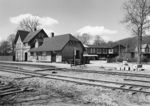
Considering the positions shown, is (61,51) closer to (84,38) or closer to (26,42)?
(26,42)

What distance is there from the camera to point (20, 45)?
4956 cm

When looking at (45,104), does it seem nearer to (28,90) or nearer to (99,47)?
(28,90)

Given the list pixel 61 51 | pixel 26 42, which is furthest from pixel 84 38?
pixel 61 51

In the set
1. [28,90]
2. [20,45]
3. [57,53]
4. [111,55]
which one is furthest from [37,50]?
[111,55]

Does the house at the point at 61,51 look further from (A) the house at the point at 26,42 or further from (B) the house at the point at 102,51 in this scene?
(B) the house at the point at 102,51

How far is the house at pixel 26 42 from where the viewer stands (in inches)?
1759

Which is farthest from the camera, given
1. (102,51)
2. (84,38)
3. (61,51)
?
(84,38)

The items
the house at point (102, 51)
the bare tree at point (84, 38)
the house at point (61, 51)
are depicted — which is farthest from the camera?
the bare tree at point (84, 38)

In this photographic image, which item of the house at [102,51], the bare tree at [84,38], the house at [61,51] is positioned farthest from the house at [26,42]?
the bare tree at [84,38]

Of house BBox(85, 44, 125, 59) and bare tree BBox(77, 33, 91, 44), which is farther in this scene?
bare tree BBox(77, 33, 91, 44)

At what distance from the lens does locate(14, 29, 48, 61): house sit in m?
44.7

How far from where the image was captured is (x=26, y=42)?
1794 inches

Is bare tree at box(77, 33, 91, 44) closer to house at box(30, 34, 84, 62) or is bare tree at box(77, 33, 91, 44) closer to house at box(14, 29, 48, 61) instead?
house at box(14, 29, 48, 61)

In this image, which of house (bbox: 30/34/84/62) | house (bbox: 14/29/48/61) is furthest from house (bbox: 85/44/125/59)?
house (bbox: 30/34/84/62)
